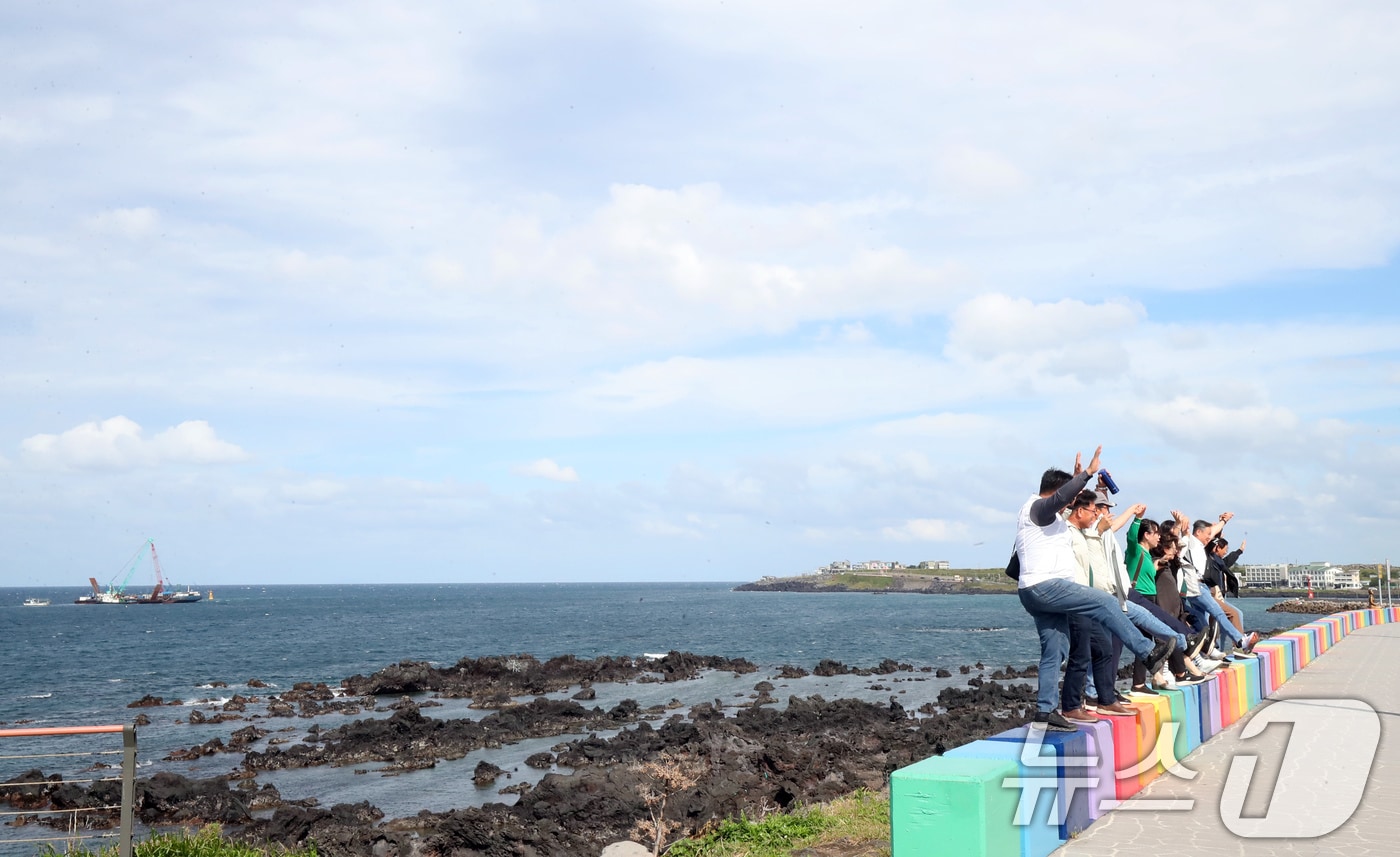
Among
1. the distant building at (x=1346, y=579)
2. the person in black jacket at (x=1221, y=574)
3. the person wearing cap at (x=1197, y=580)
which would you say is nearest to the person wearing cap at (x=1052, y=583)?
the person wearing cap at (x=1197, y=580)

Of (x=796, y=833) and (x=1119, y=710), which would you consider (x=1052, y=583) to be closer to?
(x=1119, y=710)

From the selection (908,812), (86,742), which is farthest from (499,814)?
(86,742)

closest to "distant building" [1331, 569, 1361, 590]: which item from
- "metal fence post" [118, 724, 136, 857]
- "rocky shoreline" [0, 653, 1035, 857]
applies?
"rocky shoreline" [0, 653, 1035, 857]

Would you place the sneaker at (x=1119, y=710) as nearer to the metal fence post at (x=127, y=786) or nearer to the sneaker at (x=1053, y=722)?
the sneaker at (x=1053, y=722)

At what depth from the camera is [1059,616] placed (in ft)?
24.3

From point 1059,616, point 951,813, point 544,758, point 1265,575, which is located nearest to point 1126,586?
point 1059,616

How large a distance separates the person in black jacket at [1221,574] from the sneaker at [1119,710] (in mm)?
6958

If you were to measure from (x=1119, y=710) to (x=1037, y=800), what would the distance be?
7.93ft

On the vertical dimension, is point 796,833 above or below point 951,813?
below

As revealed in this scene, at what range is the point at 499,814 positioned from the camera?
16.5 meters

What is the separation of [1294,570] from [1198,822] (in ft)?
656

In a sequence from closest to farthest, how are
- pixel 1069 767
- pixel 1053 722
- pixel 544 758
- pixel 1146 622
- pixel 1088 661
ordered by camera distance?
pixel 1069 767 → pixel 1053 722 → pixel 1088 661 → pixel 1146 622 → pixel 544 758

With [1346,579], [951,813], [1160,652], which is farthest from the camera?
[1346,579]

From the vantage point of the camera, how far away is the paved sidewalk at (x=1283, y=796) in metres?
6.24
